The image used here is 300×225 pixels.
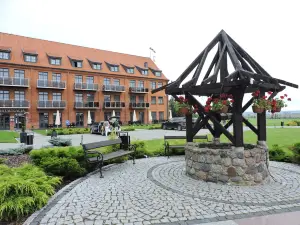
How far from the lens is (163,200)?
4.57m

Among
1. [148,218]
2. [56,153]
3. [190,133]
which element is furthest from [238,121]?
[56,153]

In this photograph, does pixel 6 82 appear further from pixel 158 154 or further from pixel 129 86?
pixel 158 154

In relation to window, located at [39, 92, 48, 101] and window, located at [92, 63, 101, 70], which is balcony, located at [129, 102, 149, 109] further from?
window, located at [39, 92, 48, 101]

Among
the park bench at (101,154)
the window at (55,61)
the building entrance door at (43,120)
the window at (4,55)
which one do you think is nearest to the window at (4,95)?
the window at (4,55)

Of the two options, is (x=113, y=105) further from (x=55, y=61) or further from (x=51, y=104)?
(x=55, y=61)

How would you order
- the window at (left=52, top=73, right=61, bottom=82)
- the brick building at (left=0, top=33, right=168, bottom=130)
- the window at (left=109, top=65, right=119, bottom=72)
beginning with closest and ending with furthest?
the brick building at (left=0, top=33, right=168, bottom=130) → the window at (left=52, top=73, right=61, bottom=82) → the window at (left=109, top=65, right=119, bottom=72)

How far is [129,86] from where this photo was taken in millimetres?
41000

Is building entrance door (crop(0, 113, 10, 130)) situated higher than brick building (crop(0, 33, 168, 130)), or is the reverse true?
brick building (crop(0, 33, 168, 130))

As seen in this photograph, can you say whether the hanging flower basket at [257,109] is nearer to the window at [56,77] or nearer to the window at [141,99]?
the window at [56,77]

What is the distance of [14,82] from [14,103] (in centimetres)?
277

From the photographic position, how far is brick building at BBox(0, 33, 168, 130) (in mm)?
30763

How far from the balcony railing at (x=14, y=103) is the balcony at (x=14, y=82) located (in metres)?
2.17

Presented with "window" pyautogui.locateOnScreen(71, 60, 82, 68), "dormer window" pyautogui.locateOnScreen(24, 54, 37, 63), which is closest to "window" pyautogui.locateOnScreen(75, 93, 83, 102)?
"window" pyautogui.locateOnScreen(71, 60, 82, 68)

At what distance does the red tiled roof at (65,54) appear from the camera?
33.0m
